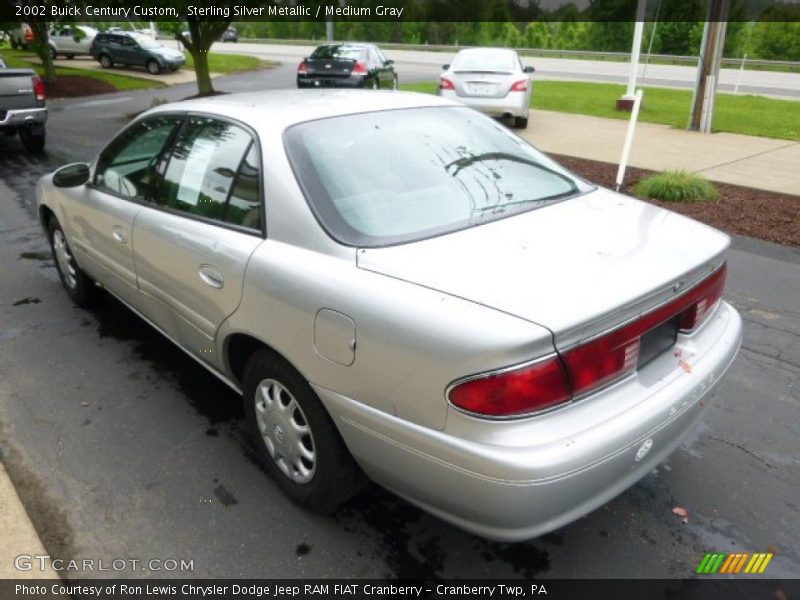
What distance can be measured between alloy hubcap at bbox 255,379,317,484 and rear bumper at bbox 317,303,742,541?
322mm

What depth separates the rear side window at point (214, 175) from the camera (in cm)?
282

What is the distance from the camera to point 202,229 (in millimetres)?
2986

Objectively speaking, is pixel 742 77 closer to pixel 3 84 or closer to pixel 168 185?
pixel 3 84

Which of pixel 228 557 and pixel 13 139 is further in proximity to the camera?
pixel 13 139

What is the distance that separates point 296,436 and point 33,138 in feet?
34.2

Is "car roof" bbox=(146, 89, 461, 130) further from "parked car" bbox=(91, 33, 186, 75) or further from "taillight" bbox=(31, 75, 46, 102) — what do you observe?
"parked car" bbox=(91, 33, 186, 75)

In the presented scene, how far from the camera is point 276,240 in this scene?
2611 millimetres

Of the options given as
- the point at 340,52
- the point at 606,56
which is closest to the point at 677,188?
the point at 340,52

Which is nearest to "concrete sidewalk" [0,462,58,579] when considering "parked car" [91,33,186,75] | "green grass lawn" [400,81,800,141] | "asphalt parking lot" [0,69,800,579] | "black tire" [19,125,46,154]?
"asphalt parking lot" [0,69,800,579]

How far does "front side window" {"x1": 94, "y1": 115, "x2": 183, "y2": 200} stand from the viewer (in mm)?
3547

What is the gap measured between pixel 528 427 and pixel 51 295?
14.4ft

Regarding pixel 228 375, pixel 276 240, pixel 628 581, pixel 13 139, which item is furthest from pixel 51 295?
pixel 13 139

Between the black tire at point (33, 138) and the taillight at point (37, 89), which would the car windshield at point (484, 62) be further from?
the black tire at point (33, 138)

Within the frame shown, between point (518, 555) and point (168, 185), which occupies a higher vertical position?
point (168, 185)
